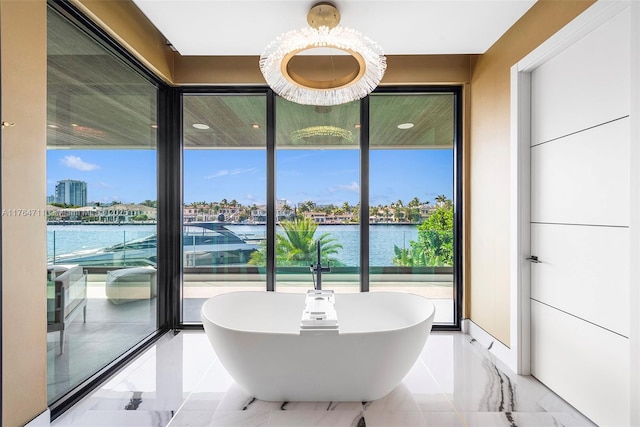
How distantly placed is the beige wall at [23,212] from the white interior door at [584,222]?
2851 mm

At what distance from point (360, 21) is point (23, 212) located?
2.27 metres

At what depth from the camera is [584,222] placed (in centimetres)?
191

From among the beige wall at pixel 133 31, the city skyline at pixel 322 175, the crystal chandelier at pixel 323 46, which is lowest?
the city skyline at pixel 322 175

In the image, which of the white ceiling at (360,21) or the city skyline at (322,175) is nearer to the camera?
the white ceiling at (360,21)

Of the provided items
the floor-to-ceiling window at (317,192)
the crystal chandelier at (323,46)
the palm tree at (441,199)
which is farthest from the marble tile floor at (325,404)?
the crystal chandelier at (323,46)

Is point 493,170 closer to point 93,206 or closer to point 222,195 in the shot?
point 222,195

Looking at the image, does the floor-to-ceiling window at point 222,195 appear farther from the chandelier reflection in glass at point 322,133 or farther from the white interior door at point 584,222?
the white interior door at point 584,222

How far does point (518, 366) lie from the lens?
238cm

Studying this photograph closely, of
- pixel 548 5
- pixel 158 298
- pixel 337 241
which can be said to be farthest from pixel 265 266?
pixel 548 5

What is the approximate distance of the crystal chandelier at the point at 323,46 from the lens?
1.94 metres

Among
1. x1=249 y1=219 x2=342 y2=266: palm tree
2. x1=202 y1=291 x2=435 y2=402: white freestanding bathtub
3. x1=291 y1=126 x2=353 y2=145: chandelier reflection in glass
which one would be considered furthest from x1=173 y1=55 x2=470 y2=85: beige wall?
x1=202 y1=291 x2=435 y2=402: white freestanding bathtub

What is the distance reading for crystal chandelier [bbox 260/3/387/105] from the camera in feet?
6.36

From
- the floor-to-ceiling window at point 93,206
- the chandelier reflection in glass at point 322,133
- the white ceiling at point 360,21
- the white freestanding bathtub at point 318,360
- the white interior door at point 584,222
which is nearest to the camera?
the white interior door at point 584,222

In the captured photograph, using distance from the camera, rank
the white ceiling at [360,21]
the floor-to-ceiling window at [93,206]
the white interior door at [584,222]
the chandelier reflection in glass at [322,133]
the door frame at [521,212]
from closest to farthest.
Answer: the white interior door at [584,222]
the floor-to-ceiling window at [93,206]
the white ceiling at [360,21]
the door frame at [521,212]
the chandelier reflection in glass at [322,133]
